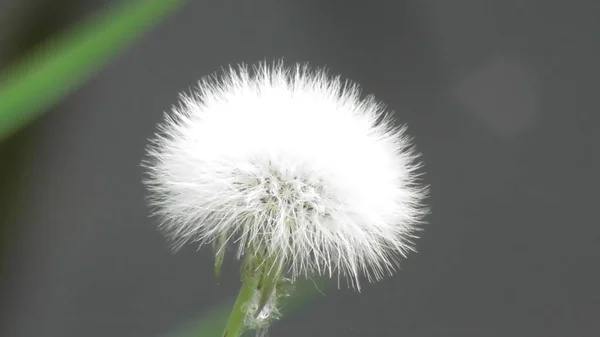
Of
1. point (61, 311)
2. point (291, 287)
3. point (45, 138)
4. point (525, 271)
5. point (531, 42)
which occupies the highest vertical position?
point (531, 42)

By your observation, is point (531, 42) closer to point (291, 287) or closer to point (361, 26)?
point (361, 26)

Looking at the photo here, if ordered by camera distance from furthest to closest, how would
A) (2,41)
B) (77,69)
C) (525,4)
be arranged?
(525,4), (2,41), (77,69)

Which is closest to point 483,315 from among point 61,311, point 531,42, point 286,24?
point 531,42

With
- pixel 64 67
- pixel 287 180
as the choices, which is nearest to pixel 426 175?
pixel 287 180

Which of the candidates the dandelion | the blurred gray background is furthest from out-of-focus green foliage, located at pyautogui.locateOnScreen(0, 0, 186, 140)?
the blurred gray background

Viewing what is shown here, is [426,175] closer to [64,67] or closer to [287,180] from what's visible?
[287,180]

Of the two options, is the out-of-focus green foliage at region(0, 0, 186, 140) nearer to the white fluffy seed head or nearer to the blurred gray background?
the white fluffy seed head

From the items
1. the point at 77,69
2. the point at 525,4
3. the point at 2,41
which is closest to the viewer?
the point at 77,69
